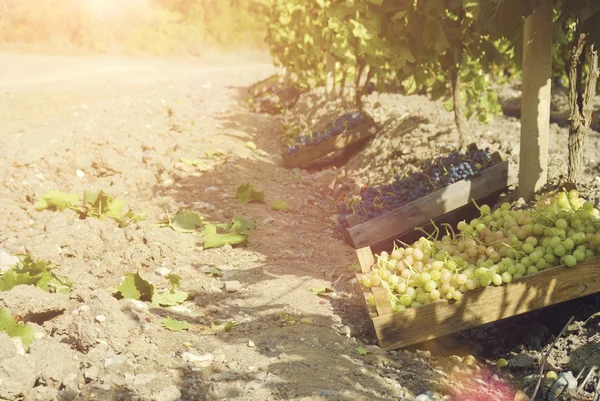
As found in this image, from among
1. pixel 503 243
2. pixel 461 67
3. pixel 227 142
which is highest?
pixel 461 67

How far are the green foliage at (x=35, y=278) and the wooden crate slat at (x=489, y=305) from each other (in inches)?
83.4

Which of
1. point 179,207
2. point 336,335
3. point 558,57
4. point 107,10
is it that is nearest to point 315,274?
point 336,335

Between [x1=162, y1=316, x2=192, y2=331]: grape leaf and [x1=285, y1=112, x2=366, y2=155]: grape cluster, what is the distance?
15.9 feet

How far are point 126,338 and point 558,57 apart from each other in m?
10.8

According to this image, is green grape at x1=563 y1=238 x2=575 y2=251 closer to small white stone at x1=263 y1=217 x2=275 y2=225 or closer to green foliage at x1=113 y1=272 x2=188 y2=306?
green foliage at x1=113 y1=272 x2=188 y2=306

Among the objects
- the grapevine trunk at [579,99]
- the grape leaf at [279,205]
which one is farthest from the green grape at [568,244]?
the grape leaf at [279,205]

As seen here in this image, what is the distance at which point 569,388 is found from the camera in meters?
3.55

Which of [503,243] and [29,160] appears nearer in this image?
[503,243]

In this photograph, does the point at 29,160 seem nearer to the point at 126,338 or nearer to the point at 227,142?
the point at 227,142

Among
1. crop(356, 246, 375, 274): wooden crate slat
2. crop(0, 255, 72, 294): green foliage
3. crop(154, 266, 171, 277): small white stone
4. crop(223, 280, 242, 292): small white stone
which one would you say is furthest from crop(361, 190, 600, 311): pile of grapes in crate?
crop(0, 255, 72, 294): green foliage

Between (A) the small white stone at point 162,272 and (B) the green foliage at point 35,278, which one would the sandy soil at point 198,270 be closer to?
(A) the small white stone at point 162,272

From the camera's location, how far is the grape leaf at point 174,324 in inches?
160

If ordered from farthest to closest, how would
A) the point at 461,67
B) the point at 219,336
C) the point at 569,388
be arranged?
1. the point at 461,67
2. the point at 219,336
3. the point at 569,388

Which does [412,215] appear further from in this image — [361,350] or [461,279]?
[361,350]
